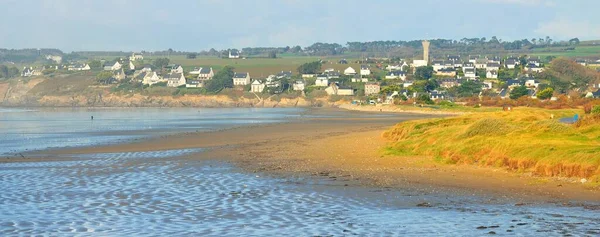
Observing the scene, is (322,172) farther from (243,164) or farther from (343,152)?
(343,152)

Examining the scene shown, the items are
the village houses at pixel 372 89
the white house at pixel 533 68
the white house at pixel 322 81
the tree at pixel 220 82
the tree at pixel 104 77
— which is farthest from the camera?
the tree at pixel 104 77

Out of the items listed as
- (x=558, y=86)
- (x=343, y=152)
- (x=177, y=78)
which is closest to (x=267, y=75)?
(x=177, y=78)

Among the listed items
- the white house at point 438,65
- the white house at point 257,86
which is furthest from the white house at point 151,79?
the white house at point 438,65

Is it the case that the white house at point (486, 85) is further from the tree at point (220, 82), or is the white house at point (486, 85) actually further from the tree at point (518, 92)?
the tree at point (220, 82)

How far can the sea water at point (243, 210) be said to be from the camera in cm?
1284

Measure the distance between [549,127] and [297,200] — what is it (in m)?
10.9

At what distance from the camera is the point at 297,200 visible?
16.3 m

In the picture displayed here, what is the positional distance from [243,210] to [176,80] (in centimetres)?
15259

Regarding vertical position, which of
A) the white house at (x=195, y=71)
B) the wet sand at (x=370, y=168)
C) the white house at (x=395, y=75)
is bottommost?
the white house at (x=395, y=75)

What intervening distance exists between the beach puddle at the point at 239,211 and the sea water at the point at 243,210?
0.02 meters

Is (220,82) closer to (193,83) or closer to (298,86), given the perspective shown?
(193,83)

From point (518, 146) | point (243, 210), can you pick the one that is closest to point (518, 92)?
point (518, 146)

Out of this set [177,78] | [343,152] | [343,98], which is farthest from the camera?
[177,78]

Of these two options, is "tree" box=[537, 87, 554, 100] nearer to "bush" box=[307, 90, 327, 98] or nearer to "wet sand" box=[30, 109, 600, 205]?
"bush" box=[307, 90, 327, 98]
